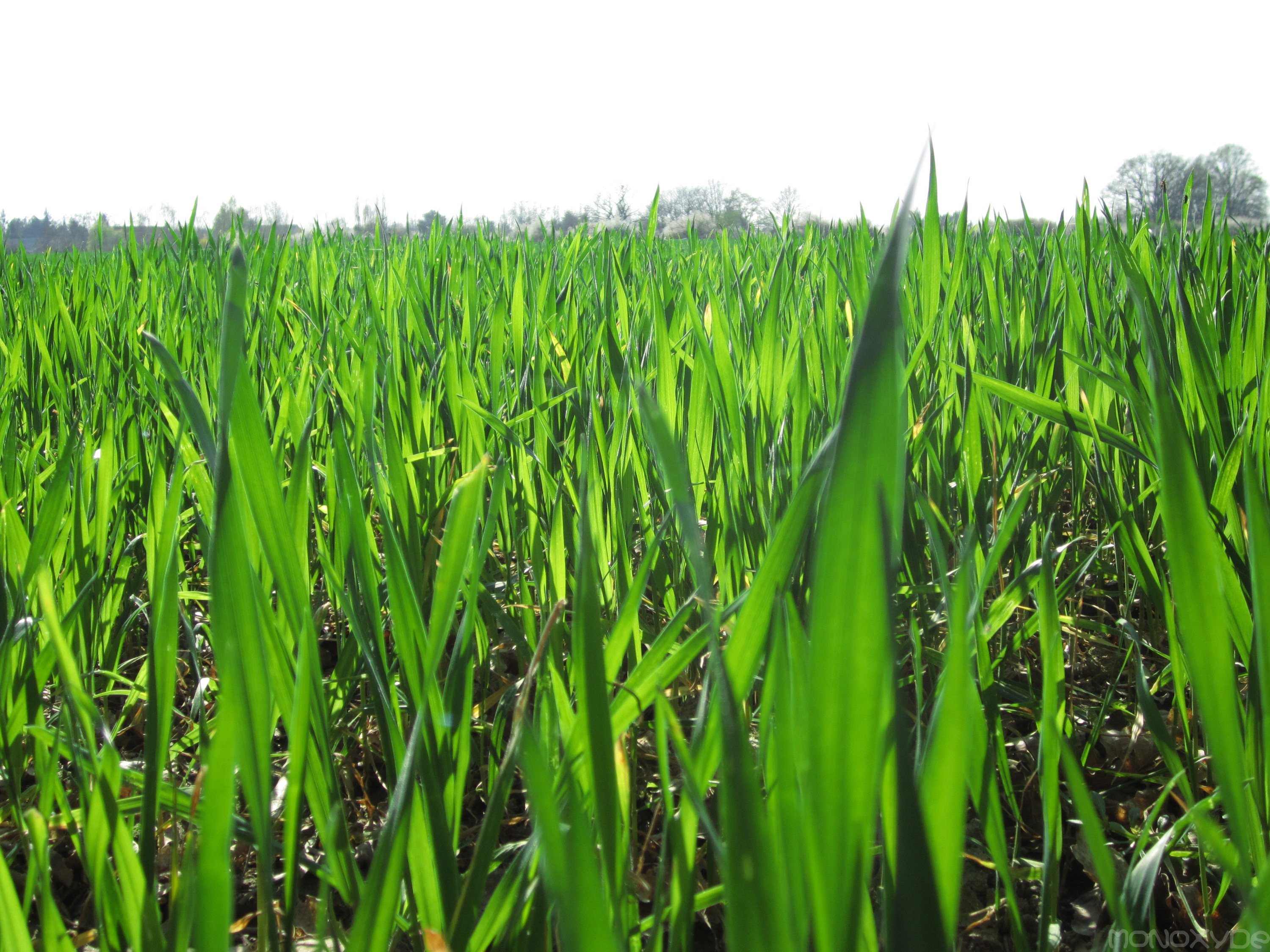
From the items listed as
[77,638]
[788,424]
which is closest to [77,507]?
[77,638]

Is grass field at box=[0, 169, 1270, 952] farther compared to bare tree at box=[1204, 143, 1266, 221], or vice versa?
bare tree at box=[1204, 143, 1266, 221]

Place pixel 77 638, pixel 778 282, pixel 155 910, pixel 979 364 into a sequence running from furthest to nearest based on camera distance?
pixel 979 364 → pixel 778 282 → pixel 77 638 → pixel 155 910

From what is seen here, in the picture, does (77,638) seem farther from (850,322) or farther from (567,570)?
(850,322)

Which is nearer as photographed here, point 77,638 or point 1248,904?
point 1248,904

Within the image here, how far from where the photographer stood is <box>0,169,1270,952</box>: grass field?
10.1 inches

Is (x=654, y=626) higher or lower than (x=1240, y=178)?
lower

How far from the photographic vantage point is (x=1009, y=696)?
0.73 meters

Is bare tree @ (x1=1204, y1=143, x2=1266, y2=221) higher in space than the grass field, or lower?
higher

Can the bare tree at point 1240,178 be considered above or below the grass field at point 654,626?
above

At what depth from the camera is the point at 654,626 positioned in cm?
84

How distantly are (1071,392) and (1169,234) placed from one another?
47 centimetres

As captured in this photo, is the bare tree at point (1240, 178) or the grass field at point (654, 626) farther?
the bare tree at point (1240, 178)

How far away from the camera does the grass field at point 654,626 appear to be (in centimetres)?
26

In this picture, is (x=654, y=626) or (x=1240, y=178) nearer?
(x=654, y=626)
